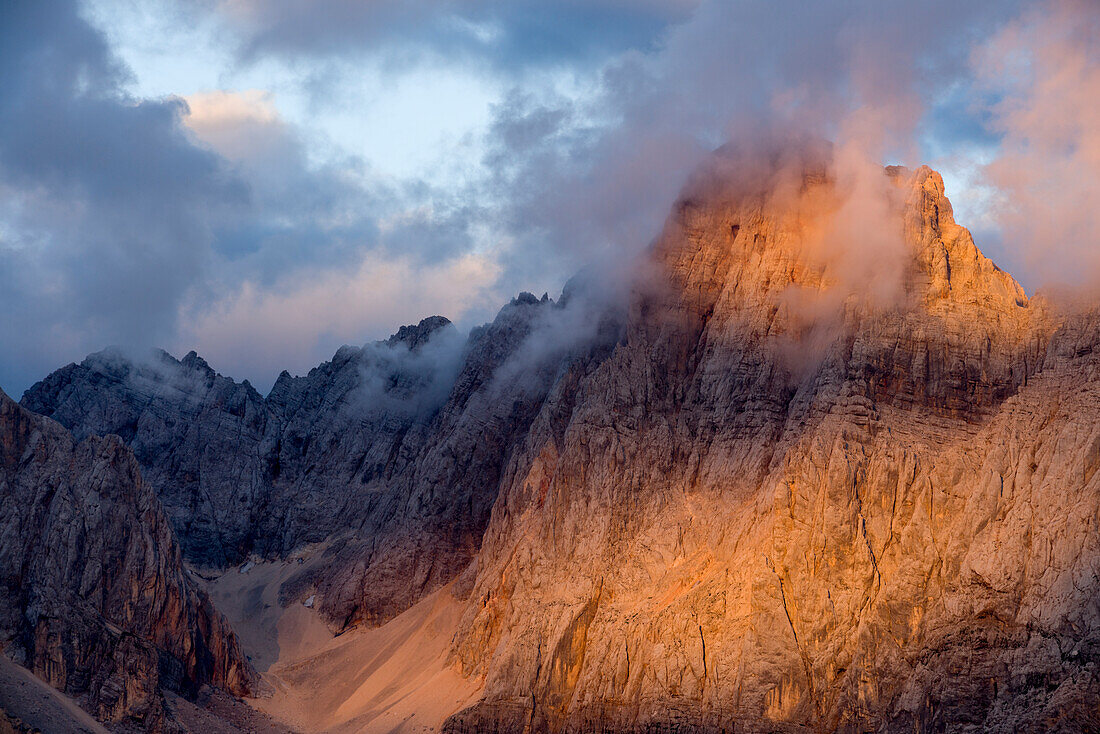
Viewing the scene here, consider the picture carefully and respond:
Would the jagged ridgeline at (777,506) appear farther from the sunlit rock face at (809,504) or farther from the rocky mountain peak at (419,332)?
the rocky mountain peak at (419,332)

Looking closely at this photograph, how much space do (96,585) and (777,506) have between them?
57898 millimetres

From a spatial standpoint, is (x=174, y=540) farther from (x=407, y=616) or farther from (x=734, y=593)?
(x=734, y=593)

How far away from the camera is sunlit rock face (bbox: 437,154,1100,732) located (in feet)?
241

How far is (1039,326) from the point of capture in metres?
89.1

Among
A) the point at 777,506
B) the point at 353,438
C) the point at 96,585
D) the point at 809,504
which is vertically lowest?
the point at 809,504

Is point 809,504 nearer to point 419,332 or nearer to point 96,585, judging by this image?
point 96,585

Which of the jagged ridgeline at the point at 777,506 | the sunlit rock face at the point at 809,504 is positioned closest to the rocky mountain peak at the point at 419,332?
the jagged ridgeline at the point at 777,506

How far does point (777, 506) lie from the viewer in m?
85.1

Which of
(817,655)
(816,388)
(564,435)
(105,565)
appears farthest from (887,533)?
(105,565)

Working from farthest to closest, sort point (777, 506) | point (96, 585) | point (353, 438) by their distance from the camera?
1. point (353, 438)
2. point (96, 585)
3. point (777, 506)

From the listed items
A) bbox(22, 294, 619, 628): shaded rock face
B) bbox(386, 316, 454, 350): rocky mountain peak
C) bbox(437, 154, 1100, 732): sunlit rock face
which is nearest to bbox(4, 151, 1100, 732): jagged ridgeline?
bbox(437, 154, 1100, 732): sunlit rock face

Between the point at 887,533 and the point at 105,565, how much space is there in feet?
214

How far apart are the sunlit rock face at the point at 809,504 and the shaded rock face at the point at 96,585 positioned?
82.7 feet

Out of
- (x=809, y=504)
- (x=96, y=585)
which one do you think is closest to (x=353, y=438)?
(x=96, y=585)
